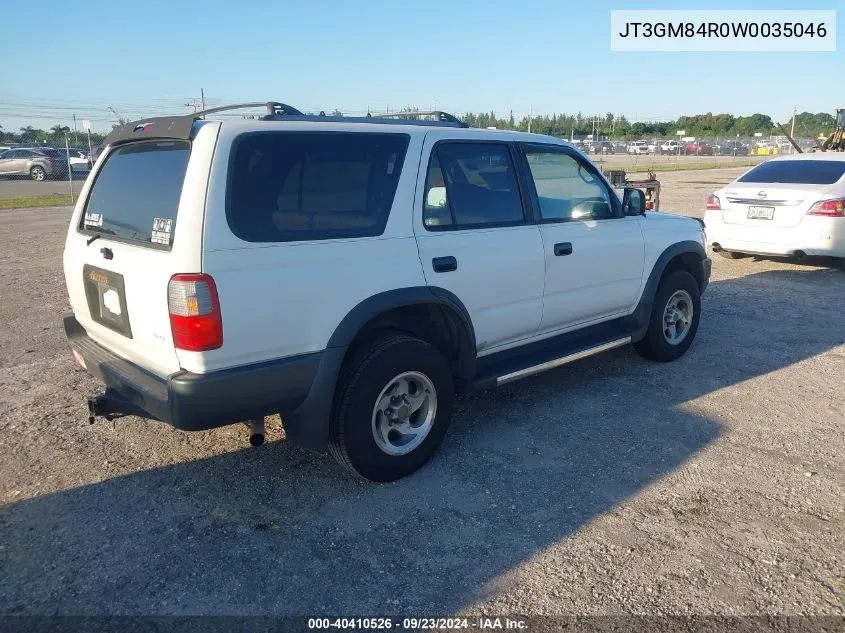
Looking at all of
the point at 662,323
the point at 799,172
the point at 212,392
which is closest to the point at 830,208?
the point at 799,172

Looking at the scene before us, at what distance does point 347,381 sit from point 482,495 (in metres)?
0.95

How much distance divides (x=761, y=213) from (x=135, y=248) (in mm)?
8760

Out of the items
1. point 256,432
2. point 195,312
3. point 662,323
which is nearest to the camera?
point 195,312

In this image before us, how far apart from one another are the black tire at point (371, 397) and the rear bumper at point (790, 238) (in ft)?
22.8

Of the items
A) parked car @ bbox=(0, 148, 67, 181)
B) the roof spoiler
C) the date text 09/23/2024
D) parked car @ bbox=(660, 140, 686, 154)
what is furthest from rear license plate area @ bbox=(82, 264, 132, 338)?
parked car @ bbox=(660, 140, 686, 154)

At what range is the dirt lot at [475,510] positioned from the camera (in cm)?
291

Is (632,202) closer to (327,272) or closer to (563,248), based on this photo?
(563,248)

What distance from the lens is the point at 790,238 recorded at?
932 cm

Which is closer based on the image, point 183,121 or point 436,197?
point 183,121

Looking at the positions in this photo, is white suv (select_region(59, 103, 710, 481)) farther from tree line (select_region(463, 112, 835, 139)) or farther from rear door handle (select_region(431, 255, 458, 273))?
tree line (select_region(463, 112, 835, 139))

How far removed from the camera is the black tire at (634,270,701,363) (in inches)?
220

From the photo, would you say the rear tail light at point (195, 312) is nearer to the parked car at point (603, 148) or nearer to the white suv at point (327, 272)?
the white suv at point (327, 272)

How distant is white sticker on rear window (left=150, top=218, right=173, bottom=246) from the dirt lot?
4.52 ft

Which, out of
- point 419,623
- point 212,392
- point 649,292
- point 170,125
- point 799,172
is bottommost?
point 419,623
